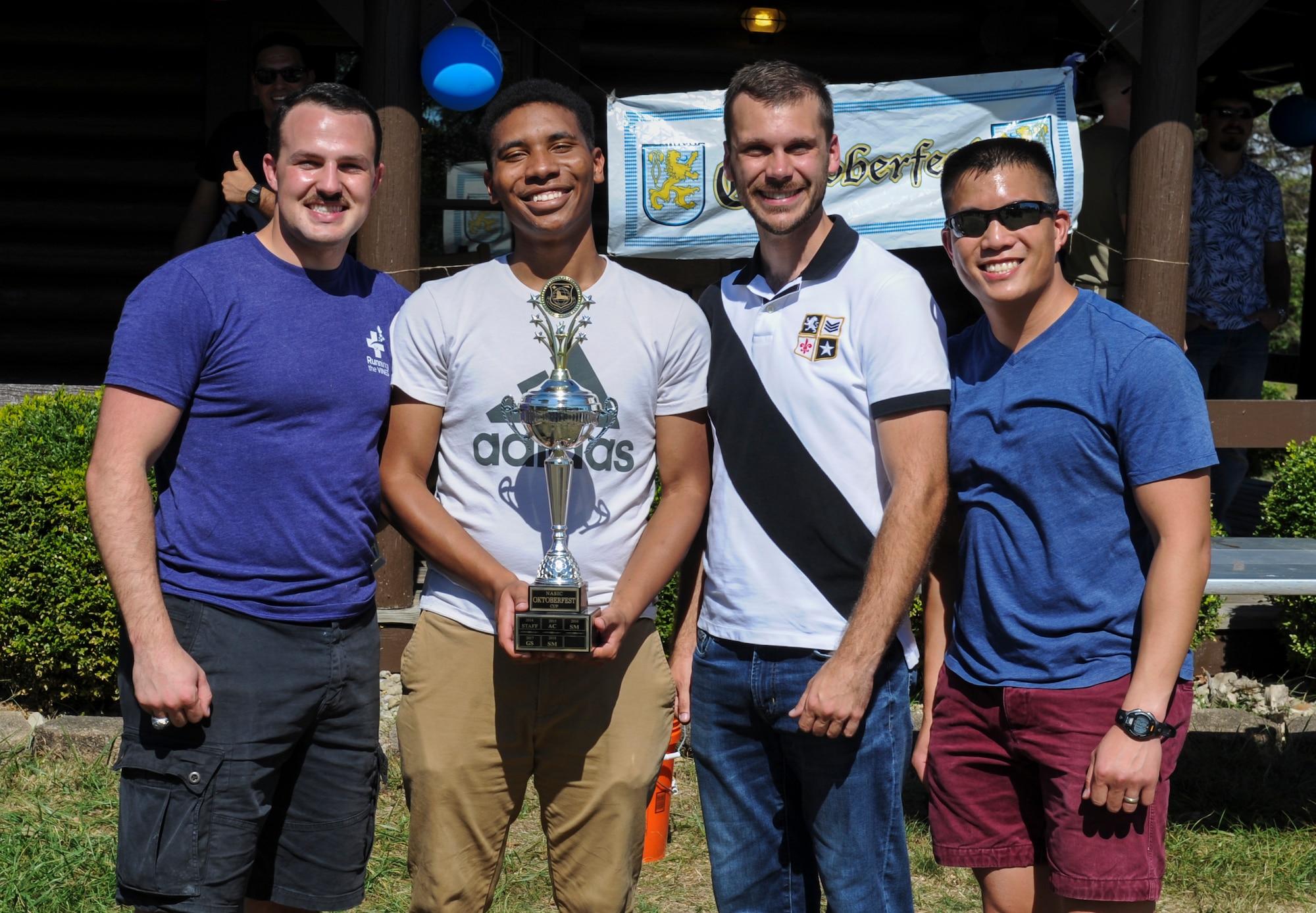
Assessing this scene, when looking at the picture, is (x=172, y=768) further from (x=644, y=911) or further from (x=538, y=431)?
(x=644, y=911)

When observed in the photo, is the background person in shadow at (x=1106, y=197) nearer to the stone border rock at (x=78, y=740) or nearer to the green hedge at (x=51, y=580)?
the green hedge at (x=51, y=580)

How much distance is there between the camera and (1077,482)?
2176 mm

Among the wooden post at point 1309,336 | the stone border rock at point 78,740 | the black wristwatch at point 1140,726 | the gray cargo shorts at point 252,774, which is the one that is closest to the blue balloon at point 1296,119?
the wooden post at point 1309,336

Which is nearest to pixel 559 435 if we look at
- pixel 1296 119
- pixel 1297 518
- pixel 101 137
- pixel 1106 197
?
pixel 1297 518

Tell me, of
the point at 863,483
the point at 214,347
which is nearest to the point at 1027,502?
the point at 863,483

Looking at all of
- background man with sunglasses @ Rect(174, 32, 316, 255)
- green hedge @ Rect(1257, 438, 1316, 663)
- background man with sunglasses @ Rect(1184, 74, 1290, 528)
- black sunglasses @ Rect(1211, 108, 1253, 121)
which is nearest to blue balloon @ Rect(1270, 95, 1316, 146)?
background man with sunglasses @ Rect(1184, 74, 1290, 528)

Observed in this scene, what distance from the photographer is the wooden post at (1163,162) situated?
5086 mm

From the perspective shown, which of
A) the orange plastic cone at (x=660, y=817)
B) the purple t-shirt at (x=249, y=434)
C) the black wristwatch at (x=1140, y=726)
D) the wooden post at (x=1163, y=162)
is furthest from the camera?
the wooden post at (x=1163, y=162)

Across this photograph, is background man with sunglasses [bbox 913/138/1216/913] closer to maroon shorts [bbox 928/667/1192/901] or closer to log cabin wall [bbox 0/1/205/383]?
maroon shorts [bbox 928/667/1192/901]

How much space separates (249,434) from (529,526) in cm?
58

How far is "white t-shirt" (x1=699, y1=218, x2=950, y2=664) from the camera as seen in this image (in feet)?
7.39

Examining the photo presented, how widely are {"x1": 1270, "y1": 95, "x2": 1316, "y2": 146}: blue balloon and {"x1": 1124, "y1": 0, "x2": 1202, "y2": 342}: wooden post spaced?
120 inches

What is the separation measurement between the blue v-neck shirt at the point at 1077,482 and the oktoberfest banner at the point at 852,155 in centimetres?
397

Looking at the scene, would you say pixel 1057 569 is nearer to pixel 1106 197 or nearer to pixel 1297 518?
pixel 1297 518
